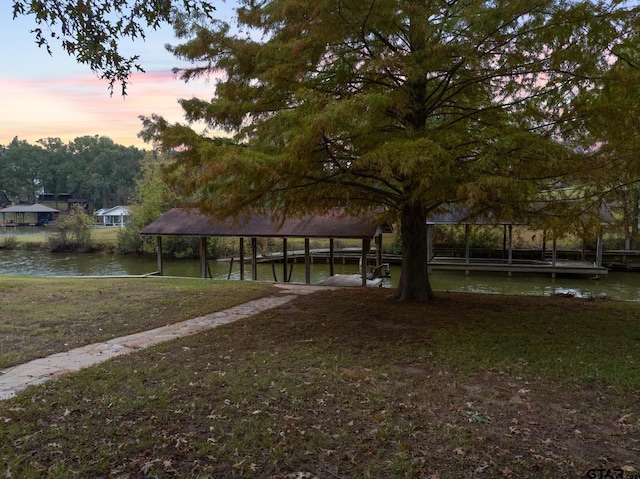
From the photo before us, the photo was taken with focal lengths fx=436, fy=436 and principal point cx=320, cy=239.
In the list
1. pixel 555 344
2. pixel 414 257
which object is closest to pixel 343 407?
pixel 555 344

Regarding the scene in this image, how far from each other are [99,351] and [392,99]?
525 cm

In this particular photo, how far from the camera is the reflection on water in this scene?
17.8 m

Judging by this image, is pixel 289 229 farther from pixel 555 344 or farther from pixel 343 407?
pixel 343 407

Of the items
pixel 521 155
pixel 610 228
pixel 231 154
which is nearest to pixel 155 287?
pixel 231 154

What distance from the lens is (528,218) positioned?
785 cm

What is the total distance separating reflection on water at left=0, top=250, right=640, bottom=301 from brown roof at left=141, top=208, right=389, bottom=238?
4.86 metres

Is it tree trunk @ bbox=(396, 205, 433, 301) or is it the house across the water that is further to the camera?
the house across the water

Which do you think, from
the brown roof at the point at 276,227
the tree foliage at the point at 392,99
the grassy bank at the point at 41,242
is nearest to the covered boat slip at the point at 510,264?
the brown roof at the point at 276,227

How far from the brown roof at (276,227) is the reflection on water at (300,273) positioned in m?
4.86

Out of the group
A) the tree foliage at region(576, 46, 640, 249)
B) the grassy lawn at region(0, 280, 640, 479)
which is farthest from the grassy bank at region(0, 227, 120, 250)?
the tree foliage at region(576, 46, 640, 249)

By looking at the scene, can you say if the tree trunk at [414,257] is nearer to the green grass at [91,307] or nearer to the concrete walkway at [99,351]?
the concrete walkway at [99,351]

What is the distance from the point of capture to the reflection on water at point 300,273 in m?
17.8

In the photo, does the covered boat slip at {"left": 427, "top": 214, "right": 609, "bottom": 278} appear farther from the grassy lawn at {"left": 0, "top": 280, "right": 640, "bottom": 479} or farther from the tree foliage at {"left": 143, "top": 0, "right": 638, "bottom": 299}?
the grassy lawn at {"left": 0, "top": 280, "right": 640, "bottom": 479}

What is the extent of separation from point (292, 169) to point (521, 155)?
316 cm
